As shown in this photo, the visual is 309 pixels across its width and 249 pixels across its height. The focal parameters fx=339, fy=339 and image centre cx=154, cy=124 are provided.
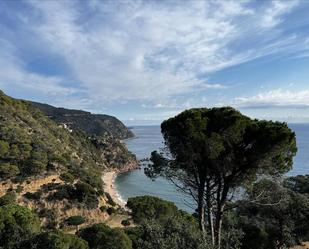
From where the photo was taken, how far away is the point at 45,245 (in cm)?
1395

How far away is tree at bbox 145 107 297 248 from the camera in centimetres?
1145

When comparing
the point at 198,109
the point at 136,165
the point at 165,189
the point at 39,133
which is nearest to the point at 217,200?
the point at 198,109

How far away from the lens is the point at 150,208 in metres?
30.3

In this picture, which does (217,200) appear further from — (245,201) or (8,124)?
(8,124)

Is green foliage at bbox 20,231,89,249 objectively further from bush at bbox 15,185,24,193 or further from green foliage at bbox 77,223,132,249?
bush at bbox 15,185,24,193

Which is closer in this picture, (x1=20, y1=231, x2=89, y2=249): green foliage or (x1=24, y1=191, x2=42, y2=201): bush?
(x1=20, y1=231, x2=89, y2=249): green foliage

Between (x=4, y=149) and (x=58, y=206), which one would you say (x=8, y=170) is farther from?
(x=58, y=206)

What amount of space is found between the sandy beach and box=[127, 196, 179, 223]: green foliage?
21.3 meters

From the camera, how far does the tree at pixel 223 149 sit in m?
11.4

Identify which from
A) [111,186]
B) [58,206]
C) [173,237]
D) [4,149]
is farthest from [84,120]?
[173,237]

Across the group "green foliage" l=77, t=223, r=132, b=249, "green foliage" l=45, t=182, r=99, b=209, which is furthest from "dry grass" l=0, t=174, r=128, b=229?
"green foliage" l=77, t=223, r=132, b=249

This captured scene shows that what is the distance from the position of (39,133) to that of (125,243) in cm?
4035

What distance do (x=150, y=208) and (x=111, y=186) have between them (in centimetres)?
4229

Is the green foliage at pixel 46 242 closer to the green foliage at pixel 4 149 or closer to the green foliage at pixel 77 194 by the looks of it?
the green foliage at pixel 77 194
